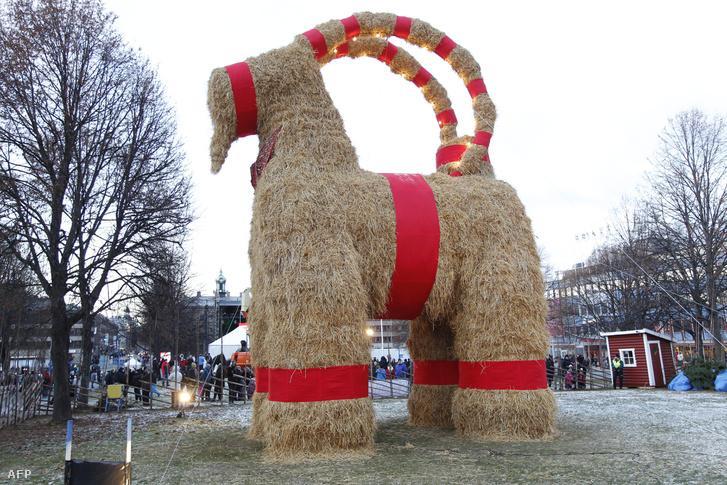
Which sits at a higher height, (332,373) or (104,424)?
(332,373)

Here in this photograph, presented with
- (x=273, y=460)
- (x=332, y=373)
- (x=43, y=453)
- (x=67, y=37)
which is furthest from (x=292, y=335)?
(x=67, y=37)

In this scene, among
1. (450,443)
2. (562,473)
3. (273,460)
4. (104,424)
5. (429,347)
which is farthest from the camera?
(104,424)

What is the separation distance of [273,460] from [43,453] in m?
3.59

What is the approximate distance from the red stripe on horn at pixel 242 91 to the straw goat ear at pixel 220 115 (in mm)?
47

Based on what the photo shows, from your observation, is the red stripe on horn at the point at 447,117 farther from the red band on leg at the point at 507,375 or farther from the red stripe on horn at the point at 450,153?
the red band on leg at the point at 507,375

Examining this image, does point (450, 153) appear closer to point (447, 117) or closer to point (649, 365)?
point (447, 117)

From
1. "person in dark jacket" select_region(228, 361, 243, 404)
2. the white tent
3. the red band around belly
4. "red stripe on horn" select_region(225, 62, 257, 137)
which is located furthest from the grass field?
the white tent

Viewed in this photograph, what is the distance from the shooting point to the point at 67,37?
36.8ft

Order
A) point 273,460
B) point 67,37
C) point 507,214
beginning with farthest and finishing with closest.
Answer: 1. point 67,37
2. point 507,214
3. point 273,460

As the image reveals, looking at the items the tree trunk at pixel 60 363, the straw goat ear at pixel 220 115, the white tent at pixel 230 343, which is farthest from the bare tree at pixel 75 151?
the white tent at pixel 230 343

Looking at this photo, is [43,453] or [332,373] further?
[43,453]

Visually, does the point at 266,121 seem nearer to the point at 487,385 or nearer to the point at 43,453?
the point at 487,385

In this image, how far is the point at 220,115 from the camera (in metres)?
6.38

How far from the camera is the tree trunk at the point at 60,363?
11.1 metres
